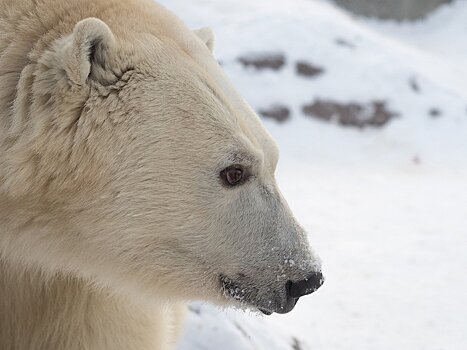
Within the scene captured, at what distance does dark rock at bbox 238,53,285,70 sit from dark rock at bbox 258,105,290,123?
76cm

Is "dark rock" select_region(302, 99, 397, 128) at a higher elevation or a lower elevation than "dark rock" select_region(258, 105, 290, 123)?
lower

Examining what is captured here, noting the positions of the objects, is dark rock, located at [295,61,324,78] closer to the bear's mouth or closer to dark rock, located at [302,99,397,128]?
dark rock, located at [302,99,397,128]

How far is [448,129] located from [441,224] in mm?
2932

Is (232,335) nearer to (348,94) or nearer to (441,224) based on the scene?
(441,224)

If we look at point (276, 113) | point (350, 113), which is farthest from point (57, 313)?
point (350, 113)

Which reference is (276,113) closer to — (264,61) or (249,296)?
(264,61)

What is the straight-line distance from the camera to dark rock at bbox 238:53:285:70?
10008 millimetres

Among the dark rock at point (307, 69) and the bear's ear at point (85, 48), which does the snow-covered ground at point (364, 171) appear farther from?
the bear's ear at point (85, 48)

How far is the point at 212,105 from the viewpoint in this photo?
246 centimetres

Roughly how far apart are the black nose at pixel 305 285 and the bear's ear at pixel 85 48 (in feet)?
3.12

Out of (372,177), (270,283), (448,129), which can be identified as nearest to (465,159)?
(448,129)

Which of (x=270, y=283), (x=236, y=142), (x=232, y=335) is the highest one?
(x=236, y=142)

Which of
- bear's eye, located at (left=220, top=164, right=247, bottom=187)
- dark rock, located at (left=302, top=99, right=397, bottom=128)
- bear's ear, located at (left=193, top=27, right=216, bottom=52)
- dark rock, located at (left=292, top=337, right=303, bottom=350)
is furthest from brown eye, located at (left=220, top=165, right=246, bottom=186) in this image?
dark rock, located at (left=302, top=99, right=397, bottom=128)

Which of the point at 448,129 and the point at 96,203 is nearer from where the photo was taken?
the point at 96,203
